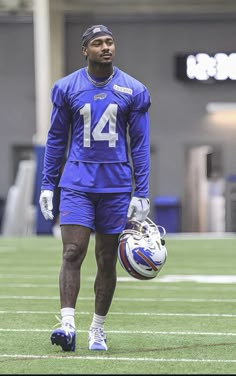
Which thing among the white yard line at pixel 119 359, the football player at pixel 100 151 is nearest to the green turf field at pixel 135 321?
the white yard line at pixel 119 359

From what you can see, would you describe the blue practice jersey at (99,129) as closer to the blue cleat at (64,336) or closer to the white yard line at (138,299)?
the blue cleat at (64,336)

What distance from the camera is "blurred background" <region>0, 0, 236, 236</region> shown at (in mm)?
33375

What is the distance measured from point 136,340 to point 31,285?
5266 mm

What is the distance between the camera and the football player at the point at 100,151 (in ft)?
24.0

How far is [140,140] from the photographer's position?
24.6ft

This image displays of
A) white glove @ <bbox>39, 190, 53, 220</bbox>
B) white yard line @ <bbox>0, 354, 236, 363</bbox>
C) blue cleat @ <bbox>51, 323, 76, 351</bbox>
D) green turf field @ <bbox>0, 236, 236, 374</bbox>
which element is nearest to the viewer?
green turf field @ <bbox>0, 236, 236, 374</bbox>

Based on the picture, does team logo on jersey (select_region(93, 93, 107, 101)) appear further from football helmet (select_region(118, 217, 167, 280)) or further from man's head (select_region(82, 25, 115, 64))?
football helmet (select_region(118, 217, 167, 280))

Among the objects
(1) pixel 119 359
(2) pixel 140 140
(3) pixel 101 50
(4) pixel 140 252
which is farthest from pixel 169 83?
(1) pixel 119 359

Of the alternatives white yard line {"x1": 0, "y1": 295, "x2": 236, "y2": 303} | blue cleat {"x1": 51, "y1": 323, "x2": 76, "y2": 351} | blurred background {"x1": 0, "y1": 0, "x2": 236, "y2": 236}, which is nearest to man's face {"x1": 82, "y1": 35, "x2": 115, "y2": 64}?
blue cleat {"x1": 51, "y1": 323, "x2": 76, "y2": 351}

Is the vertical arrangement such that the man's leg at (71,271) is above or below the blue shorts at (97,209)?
below

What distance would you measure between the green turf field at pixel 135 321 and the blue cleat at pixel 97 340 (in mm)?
69

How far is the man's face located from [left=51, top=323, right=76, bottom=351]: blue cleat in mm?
1744

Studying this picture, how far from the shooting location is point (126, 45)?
113 feet

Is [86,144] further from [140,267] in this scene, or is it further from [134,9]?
[134,9]
